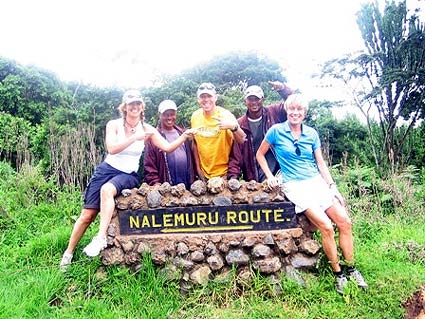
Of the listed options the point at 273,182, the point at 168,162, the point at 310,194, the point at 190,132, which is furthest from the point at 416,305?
the point at 168,162

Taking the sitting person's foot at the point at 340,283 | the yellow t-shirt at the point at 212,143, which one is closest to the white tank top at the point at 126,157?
the yellow t-shirt at the point at 212,143

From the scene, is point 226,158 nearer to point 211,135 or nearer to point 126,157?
point 211,135

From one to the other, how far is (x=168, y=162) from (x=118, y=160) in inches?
21.4

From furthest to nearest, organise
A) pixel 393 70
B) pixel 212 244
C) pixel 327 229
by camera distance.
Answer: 1. pixel 393 70
2. pixel 212 244
3. pixel 327 229

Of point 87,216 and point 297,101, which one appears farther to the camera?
point 87,216

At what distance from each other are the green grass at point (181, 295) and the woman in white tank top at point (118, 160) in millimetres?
290

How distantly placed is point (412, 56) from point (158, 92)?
708 cm

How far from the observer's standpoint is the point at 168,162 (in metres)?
4.42

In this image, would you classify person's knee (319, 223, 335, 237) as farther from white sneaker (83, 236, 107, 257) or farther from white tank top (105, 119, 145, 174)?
white sneaker (83, 236, 107, 257)

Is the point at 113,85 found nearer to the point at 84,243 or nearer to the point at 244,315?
the point at 84,243

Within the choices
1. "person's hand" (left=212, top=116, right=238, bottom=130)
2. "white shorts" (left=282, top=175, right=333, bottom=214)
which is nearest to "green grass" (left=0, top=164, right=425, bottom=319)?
"white shorts" (left=282, top=175, right=333, bottom=214)

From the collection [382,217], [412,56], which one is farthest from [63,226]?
[412,56]

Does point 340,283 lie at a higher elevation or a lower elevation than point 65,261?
lower

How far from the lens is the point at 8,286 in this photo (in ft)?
13.0
